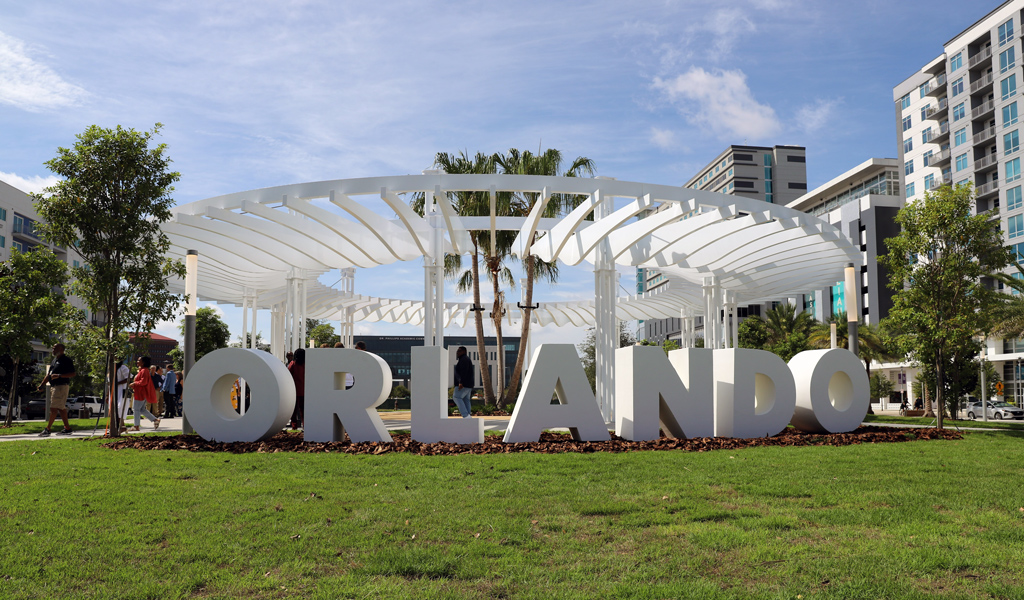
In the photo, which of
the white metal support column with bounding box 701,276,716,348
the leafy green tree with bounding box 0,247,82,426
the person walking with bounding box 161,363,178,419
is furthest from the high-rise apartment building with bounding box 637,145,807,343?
the leafy green tree with bounding box 0,247,82,426

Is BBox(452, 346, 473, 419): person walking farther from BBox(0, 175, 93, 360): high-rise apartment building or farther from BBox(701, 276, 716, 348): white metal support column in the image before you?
BBox(0, 175, 93, 360): high-rise apartment building

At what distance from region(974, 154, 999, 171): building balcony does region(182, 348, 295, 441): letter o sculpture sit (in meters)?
55.9

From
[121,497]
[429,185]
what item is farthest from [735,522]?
[429,185]

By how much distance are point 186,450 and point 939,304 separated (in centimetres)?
1543

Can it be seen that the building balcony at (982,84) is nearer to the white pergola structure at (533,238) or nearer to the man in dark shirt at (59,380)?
the white pergola structure at (533,238)

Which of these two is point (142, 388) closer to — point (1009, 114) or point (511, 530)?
point (511, 530)

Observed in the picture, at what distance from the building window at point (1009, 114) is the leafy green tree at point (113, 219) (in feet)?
180

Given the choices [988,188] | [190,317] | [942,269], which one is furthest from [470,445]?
[988,188]

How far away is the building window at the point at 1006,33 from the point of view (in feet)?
159

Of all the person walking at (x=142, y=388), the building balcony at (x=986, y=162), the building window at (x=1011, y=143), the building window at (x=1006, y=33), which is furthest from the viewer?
the building balcony at (x=986, y=162)

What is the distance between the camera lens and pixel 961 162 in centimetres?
5472

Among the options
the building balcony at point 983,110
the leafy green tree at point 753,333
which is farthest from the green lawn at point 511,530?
the building balcony at point 983,110

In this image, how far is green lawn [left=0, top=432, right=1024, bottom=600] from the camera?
12.6 feet

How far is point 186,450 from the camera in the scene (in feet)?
33.0
